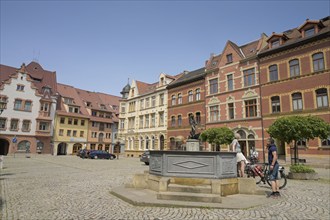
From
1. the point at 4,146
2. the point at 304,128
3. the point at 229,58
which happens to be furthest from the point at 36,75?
the point at 304,128

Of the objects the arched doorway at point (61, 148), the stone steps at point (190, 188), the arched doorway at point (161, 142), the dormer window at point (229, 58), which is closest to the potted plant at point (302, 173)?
the stone steps at point (190, 188)

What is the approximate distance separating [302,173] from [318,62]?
13.3 meters

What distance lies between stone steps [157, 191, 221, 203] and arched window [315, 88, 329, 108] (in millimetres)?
18927

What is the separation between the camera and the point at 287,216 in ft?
19.4

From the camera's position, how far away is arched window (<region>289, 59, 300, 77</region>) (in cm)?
2257

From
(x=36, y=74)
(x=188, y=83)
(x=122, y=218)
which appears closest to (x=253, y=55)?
(x=188, y=83)

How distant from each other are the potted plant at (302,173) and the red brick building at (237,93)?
36.7 ft

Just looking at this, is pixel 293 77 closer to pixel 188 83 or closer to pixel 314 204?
pixel 188 83

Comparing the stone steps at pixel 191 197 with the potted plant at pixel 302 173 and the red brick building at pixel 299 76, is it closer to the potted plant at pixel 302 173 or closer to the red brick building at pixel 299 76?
the potted plant at pixel 302 173

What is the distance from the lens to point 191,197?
7172mm

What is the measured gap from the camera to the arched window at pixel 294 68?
2257cm

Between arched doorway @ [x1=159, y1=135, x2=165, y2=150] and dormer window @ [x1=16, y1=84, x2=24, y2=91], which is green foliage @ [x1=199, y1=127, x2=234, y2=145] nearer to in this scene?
arched doorway @ [x1=159, y1=135, x2=165, y2=150]

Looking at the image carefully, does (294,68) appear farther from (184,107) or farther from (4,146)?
(4,146)

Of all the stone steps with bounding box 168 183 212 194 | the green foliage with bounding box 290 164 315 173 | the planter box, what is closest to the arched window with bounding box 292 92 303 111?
the green foliage with bounding box 290 164 315 173
